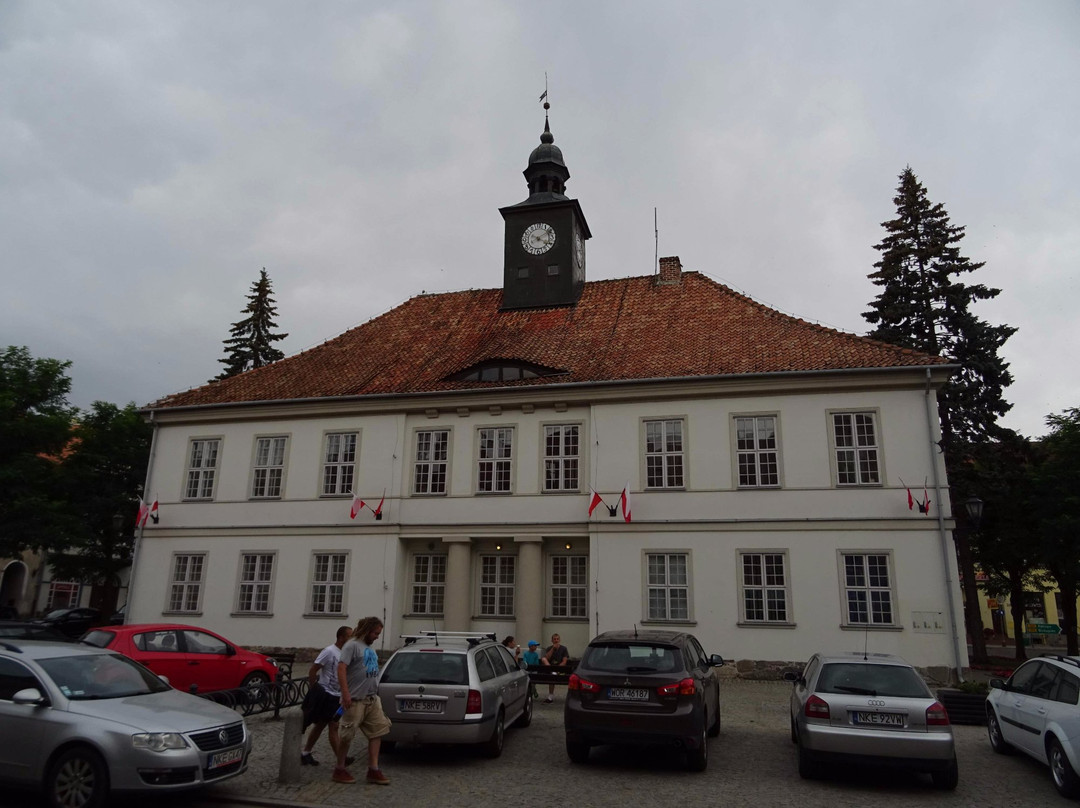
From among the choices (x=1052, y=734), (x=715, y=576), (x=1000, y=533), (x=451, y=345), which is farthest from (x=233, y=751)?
(x=1000, y=533)

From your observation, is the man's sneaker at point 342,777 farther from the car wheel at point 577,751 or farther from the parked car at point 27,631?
the parked car at point 27,631

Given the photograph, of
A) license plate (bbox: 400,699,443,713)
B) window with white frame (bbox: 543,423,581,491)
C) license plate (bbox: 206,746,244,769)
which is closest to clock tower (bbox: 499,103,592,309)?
window with white frame (bbox: 543,423,581,491)

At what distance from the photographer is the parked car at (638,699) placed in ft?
31.5

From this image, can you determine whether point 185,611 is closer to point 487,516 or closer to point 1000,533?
point 487,516

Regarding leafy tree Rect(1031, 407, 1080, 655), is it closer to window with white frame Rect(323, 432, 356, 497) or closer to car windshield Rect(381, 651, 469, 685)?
car windshield Rect(381, 651, 469, 685)

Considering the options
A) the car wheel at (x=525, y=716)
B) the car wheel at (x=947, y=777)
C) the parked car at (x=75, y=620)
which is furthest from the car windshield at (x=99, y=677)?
the parked car at (x=75, y=620)

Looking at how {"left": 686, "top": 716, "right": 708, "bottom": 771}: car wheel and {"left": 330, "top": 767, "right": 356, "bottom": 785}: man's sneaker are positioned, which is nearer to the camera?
{"left": 330, "top": 767, "right": 356, "bottom": 785}: man's sneaker

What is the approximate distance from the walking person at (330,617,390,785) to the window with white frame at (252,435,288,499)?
16512mm

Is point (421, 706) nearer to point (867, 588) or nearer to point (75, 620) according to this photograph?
point (867, 588)

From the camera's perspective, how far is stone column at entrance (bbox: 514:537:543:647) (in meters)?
21.8

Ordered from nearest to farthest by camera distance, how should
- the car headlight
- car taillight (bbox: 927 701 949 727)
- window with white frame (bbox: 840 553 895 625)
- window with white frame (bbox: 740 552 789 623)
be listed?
the car headlight < car taillight (bbox: 927 701 949 727) < window with white frame (bbox: 840 553 895 625) < window with white frame (bbox: 740 552 789 623)

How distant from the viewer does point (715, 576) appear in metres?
20.4

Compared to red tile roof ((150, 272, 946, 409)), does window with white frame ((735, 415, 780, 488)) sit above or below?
below

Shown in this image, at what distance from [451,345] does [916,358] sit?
14.4 metres
